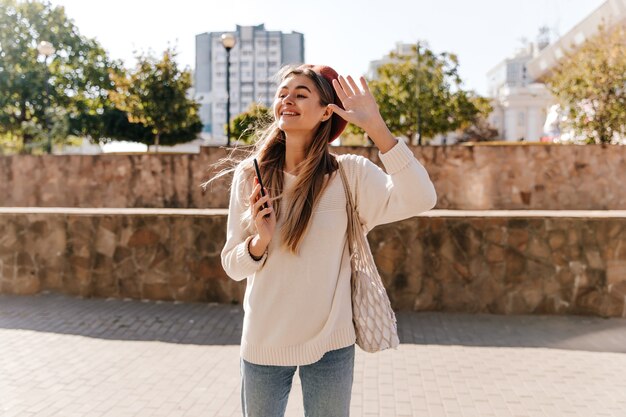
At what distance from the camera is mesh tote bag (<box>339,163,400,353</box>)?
2.20 meters

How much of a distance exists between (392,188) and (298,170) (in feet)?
1.10

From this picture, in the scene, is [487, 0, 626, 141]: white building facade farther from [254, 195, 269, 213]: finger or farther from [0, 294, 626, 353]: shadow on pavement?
[254, 195, 269, 213]: finger

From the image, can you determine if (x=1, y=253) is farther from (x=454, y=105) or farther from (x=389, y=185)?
(x=454, y=105)

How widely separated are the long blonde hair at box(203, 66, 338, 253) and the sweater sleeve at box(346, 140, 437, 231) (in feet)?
0.38

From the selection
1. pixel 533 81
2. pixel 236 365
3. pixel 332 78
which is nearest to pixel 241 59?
pixel 533 81

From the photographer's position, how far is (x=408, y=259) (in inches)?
269

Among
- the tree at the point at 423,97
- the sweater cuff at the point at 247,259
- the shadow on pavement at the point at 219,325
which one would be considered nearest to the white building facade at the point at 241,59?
the tree at the point at 423,97

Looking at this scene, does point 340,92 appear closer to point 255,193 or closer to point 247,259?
point 255,193

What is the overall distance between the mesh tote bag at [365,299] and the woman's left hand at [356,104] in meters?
0.24

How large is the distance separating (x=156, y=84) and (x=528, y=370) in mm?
24417

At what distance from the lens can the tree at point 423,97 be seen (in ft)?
92.9

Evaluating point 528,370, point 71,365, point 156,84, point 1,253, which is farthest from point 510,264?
point 156,84

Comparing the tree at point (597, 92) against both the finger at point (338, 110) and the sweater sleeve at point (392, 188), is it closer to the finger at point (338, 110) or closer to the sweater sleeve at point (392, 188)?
the sweater sleeve at point (392, 188)

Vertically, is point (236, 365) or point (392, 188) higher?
point (392, 188)
